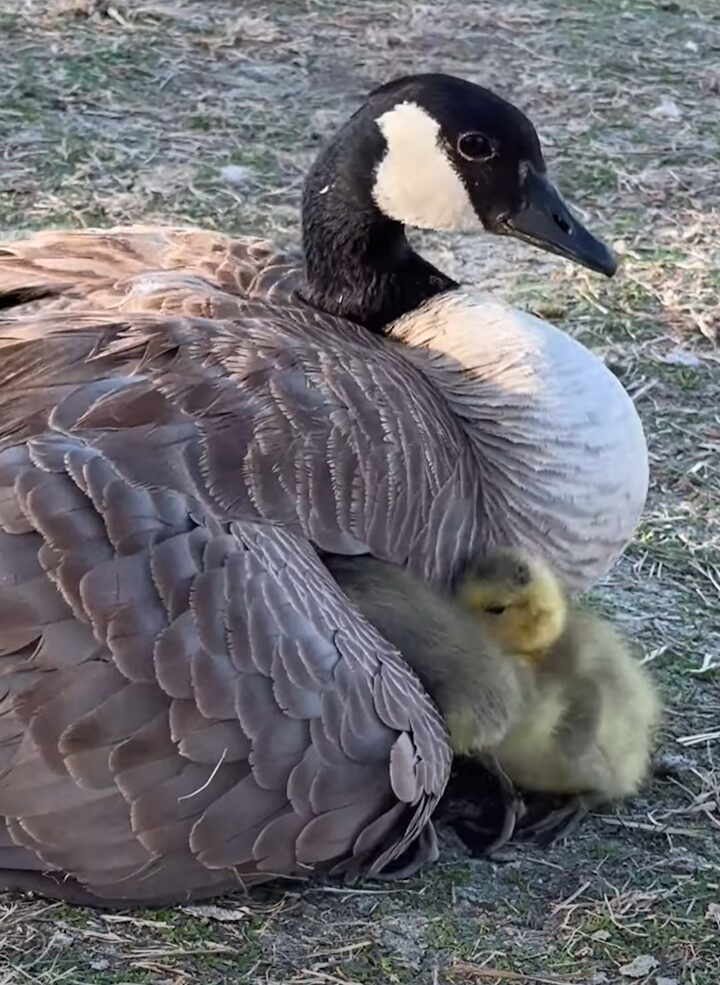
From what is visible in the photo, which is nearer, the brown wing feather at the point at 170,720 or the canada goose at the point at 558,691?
the brown wing feather at the point at 170,720

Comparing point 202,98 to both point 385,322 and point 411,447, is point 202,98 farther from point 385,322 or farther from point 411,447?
point 411,447

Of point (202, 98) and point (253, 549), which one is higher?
point (253, 549)

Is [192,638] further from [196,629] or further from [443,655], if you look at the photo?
[443,655]

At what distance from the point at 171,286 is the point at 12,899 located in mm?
1203

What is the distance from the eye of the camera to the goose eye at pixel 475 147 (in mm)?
3123

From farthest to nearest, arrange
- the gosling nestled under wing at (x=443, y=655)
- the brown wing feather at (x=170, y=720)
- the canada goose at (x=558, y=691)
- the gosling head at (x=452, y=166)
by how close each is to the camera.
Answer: the gosling head at (x=452, y=166), the canada goose at (x=558, y=691), the gosling nestled under wing at (x=443, y=655), the brown wing feather at (x=170, y=720)

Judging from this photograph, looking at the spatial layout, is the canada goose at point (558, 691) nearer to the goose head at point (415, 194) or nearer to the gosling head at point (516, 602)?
the gosling head at point (516, 602)

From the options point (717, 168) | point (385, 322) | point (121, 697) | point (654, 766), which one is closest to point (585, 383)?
point (385, 322)

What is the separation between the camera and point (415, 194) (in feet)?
10.4

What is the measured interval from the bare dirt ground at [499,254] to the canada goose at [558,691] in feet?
0.39

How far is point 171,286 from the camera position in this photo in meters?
3.07

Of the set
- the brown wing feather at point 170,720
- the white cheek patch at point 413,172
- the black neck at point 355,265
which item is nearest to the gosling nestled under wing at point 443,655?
the brown wing feather at point 170,720

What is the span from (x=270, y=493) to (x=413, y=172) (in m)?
0.86

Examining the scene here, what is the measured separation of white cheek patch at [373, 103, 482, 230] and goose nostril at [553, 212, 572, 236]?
184 mm
